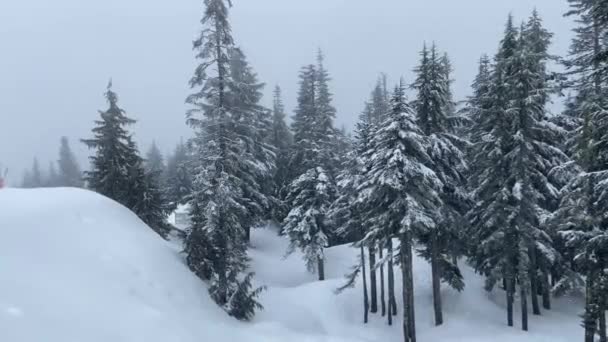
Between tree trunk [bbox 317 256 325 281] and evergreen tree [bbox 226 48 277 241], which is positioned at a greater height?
evergreen tree [bbox 226 48 277 241]

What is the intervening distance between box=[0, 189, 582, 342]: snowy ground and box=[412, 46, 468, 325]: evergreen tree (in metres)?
3.93

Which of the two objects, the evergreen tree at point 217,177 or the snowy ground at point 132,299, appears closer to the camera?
the snowy ground at point 132,299

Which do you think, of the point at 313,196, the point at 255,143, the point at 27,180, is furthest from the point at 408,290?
the point at 27,180

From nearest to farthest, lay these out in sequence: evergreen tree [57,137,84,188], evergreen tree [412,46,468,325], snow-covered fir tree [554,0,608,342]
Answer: snow-covered fir tree [554,0,608,342]
evergreen tree [412,46,468,325]
evergreen tree [57,137,84,188]

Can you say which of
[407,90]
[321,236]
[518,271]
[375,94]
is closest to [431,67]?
[407,90]

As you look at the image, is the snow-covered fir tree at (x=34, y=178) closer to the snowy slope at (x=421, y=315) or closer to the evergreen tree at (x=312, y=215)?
the snowy slope at (x=421, y=315)

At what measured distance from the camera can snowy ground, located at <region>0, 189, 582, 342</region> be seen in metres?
10.9

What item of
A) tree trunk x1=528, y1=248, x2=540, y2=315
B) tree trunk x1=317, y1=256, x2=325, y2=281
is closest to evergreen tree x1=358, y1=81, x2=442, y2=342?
tree trunk x1=528, y1=248, x2=540, y2=315

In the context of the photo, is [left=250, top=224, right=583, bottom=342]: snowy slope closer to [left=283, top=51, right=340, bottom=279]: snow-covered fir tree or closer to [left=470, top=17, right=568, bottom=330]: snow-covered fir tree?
[left=470, top=17, right=568, bottom=330]: snow-covered fir tree

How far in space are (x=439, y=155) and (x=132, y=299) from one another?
1525cm

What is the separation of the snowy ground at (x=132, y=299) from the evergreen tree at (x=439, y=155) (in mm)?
3925

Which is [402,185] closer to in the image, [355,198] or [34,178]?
[355,198]

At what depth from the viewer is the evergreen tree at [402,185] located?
17500 millimetres

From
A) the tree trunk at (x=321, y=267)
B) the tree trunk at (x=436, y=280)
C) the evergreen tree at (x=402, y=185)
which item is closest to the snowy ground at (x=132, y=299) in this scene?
the tree trunk at (x=436, y=280)
